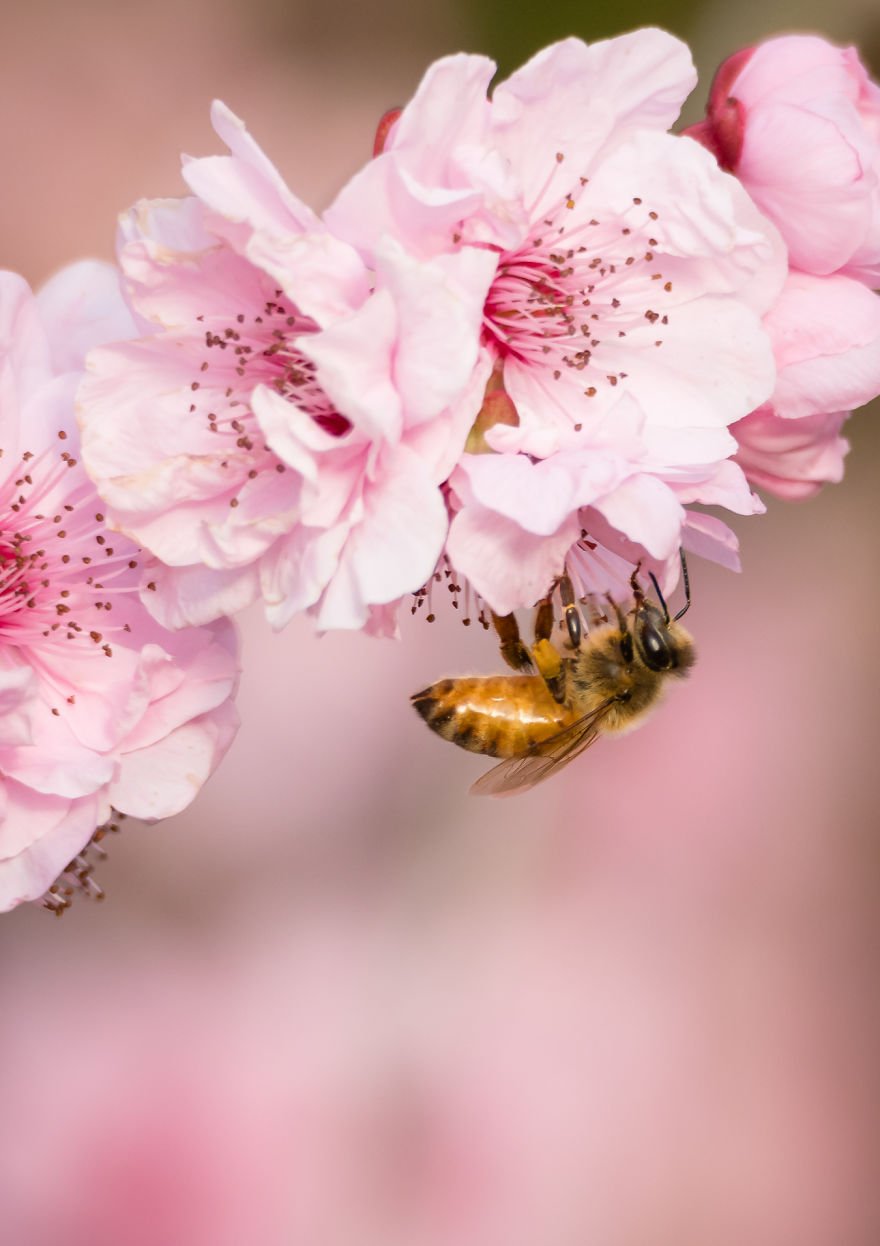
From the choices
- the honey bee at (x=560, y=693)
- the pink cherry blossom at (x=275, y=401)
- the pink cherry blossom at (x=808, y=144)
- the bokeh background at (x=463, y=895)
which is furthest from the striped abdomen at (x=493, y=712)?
the bokeh background at (x=463, y=895)

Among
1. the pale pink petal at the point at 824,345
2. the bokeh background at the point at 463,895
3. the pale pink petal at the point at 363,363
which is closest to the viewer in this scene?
the pale pink petal at the point at 363,363

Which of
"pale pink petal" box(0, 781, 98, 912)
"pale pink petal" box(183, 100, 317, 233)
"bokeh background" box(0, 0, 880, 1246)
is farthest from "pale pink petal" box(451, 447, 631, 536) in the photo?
"bokeh background" box(0, 0, 880, 1246)

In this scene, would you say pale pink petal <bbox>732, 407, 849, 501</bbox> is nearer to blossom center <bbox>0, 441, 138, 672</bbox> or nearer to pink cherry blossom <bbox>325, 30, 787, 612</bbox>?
pink cherry blossom <bbox>325, 30, 787, 612</bbox>

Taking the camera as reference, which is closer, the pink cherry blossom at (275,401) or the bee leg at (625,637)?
the pink cherry blossom at (275,401)

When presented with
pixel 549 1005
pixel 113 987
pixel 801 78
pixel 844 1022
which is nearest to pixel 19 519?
pixel 801 78

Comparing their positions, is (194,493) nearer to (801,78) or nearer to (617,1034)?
(801,78)

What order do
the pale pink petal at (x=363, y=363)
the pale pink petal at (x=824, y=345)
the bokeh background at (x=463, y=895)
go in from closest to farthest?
the pale pink petal at (x=363, y=363), the pale pink petal at (x=824, y=345), the bokeh background at (x=463, y=895)

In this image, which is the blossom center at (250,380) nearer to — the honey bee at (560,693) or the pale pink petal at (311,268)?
the pale pink petal at (311,268)
